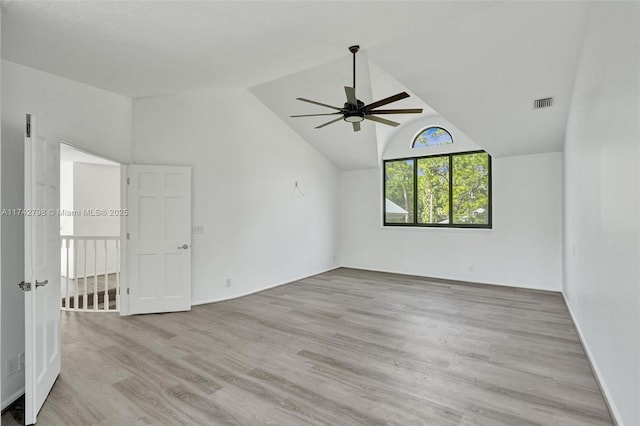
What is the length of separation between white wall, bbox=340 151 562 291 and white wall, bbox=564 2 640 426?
8.38 ft

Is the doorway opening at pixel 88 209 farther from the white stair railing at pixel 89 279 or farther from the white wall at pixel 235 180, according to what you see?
the white wall at pixel 235 180

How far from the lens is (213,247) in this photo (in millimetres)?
4820

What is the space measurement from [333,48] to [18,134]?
9.27 ft

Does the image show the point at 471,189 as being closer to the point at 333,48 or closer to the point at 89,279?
the point at 333,48

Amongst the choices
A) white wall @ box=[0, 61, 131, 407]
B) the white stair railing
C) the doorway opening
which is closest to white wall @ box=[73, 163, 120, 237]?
the doorway opening

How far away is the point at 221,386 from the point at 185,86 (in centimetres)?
339

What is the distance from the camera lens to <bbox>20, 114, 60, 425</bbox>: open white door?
208 centimetres

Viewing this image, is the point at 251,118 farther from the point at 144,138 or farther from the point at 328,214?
the point at 328,214

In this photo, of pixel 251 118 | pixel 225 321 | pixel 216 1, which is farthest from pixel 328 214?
pixel 216 1

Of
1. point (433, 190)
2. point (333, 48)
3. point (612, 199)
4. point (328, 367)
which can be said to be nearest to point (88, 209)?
point (333, 48)

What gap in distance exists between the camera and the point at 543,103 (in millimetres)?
4066

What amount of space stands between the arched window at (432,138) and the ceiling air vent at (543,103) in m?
2.32

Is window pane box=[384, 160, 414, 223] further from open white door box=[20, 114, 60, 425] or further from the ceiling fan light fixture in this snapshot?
open white door box=[20, 114, 60, 425]

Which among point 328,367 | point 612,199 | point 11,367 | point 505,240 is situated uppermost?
point 612,199
